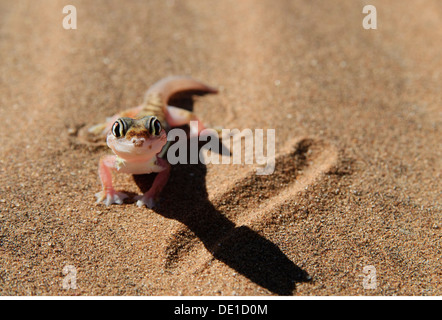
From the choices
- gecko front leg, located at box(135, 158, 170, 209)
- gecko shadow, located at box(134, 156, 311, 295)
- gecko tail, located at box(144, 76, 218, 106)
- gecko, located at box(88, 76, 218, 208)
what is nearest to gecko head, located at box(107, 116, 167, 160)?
gecko, located at box(88, 76, 218, 208)

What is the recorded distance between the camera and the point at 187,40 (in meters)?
6.50

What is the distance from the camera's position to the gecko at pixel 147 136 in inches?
148

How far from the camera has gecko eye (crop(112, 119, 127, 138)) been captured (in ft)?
12.3

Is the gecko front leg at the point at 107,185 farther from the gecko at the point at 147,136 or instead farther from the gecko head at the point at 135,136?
the gecko head at the point at 135,136

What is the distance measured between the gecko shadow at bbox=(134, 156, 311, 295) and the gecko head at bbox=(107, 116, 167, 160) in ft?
2.17

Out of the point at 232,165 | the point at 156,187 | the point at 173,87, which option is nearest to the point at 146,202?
the point at 156,187

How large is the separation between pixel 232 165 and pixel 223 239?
97cm

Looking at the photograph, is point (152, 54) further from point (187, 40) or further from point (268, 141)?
point (268, 141)

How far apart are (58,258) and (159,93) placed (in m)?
2.24

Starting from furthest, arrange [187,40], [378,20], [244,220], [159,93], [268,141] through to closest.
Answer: [378,20] < [187,40] < [159,93] < [268,141] < [244,220]

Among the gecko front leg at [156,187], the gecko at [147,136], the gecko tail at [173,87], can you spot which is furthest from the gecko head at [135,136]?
the gecko tail at [173,87]

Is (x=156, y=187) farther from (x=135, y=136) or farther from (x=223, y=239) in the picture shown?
(x=223, y=239)

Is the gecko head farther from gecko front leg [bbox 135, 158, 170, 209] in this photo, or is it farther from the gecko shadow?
the gecko shadow

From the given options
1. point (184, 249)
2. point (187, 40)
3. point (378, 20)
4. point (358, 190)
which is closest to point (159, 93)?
point (187, 40)
